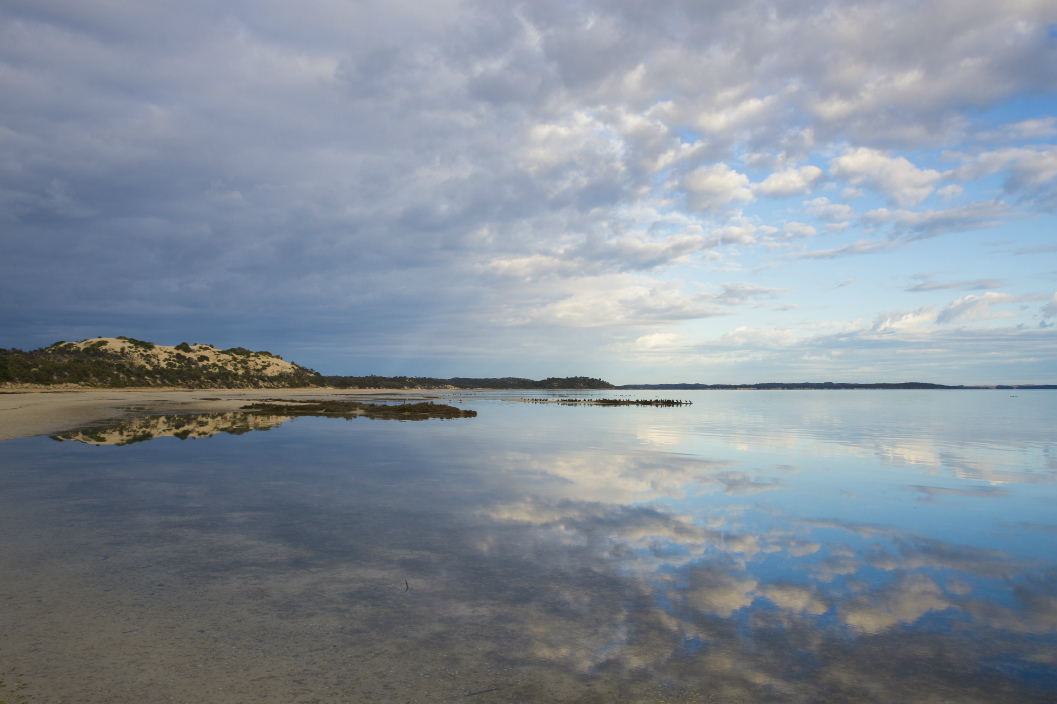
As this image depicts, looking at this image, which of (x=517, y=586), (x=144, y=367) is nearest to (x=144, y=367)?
(x=144, y=367)

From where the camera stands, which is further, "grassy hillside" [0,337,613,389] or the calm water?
"grassy hillside" [0,337,613,389]

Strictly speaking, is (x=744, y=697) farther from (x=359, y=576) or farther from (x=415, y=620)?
(x=359, y=576)

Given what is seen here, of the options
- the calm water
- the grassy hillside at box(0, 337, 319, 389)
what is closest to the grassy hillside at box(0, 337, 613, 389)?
the grassy hillside at box(0, 337, 319, 389)

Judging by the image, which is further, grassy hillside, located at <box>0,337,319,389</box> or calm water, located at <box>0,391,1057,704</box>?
grassy hillside, located at <box>0,337,319,389</box>

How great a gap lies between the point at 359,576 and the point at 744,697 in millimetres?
4812

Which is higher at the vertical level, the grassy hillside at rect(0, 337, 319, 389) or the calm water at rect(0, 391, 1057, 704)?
the grassy hillside at rect(0, 337, 319, 389)

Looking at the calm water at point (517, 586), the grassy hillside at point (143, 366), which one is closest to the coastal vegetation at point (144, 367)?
the grassy hillside at point (143, 366)

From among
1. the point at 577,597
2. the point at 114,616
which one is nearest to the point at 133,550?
the point at 114,616

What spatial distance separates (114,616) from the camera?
573 centimetres

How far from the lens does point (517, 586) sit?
6965 millimetres

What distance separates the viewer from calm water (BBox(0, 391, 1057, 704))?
4.73m

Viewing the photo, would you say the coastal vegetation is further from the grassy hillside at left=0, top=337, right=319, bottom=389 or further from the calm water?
the calm water

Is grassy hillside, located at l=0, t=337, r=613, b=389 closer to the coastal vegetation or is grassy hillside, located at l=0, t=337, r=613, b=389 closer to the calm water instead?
the coastal vegetation

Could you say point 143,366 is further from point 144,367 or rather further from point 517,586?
point 517,586
